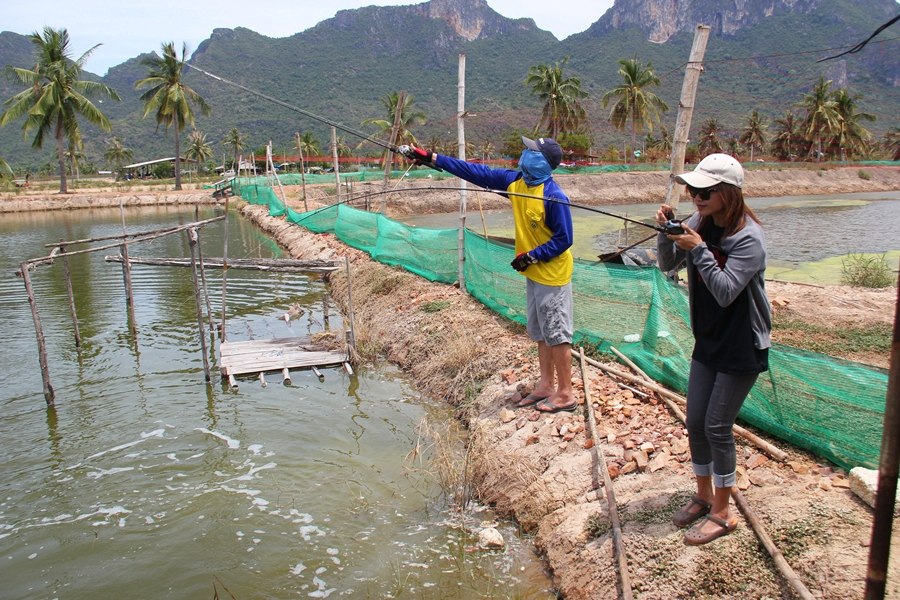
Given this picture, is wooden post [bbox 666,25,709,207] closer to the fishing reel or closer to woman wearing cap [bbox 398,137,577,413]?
woman wearing cap [bbox 398,137,577,413]

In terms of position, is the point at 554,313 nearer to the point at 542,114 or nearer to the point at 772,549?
the point at 772,549

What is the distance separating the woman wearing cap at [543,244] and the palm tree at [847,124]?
54.8m

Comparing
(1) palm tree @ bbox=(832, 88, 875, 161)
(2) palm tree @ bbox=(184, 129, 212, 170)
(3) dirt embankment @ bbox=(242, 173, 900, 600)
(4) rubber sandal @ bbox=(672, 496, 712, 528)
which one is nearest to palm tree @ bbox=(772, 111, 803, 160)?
(1) palm tree @ bbox=(832, 88, 875, 161)

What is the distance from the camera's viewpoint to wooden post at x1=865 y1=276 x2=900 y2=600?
1.77 m

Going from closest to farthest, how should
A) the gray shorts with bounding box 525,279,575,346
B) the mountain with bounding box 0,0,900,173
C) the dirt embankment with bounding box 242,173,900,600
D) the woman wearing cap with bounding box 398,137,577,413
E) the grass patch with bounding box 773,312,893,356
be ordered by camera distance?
1. the dirt embankment with bounding box 242,173,900,600
2. the woman wearing cap with bounding box 398,137,577,413
3. the gray shorts with bounding box 525,279,575,346
4. the grass patch with bounding box 773,312,893,356
5. the mountain with bounding box 0,0,900,173

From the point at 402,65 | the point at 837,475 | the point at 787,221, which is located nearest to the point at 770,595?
the point at 837,475

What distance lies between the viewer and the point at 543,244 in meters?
4.63

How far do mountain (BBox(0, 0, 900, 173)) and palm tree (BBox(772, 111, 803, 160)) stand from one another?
782 inches

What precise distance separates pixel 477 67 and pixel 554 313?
137m

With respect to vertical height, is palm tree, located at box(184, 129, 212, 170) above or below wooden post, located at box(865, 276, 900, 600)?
above

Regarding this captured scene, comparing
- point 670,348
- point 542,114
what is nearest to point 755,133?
point 542,114

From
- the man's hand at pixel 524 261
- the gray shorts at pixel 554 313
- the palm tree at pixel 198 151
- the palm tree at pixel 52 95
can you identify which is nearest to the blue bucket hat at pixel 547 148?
the man's hand at pixel 524 261

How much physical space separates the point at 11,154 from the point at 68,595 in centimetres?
10751

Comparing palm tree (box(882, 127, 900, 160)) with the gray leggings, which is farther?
palm tree (box(882, 127, 900, 160))
